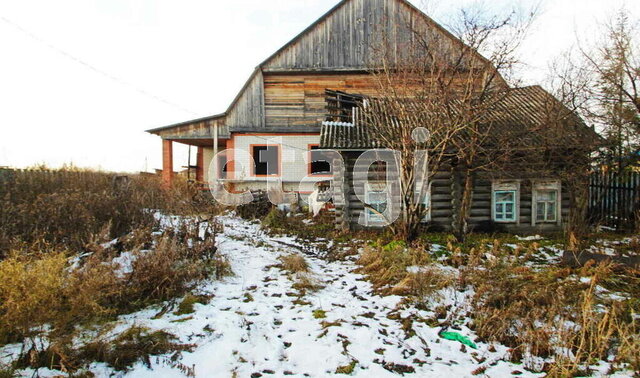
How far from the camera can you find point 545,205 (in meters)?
11.0

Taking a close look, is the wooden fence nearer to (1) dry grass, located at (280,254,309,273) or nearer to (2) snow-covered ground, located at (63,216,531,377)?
(2) snow-covered ground, located at (63,216,531,377)

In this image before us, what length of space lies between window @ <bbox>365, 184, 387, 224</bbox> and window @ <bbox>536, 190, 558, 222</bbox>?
4836 mm

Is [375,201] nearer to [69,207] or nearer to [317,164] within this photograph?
[69,207]

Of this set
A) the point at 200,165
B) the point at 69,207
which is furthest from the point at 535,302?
the point at 200,165

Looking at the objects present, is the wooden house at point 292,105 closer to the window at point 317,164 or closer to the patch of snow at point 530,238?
the window at point 317,164

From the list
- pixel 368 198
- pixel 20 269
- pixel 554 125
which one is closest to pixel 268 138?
pixel 368 198

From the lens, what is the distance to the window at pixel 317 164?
1681 cm

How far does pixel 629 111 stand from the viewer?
923 cm

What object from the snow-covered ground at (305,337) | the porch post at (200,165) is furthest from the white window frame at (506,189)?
the porch post at (200,165)

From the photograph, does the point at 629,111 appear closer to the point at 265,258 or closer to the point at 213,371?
the point at 265,258

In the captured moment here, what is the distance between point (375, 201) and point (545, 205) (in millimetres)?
5324

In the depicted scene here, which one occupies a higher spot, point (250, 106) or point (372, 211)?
point (250, 106)

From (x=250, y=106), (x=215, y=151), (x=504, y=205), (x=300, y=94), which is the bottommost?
(x=504, y=205)

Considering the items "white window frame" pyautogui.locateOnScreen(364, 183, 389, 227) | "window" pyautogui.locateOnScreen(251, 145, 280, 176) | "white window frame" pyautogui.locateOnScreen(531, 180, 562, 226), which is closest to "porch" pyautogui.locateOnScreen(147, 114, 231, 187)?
"window" pyautogui.locateOnScreen(251, 145, 280, 176)
